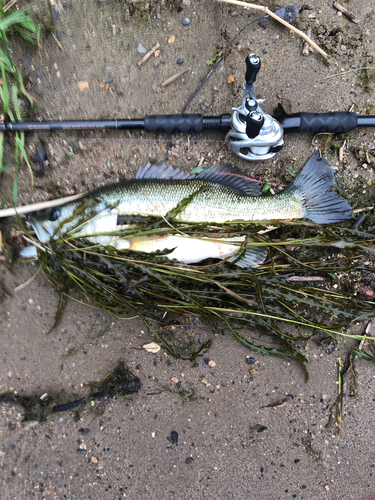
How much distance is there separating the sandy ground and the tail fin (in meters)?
0.15

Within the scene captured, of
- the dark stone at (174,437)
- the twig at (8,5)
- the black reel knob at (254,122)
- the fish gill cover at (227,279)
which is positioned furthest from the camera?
the dark stone at (174,437)

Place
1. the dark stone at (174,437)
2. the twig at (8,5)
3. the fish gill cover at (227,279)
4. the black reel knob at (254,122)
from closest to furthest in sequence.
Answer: the black reel knob at (254,122), the fish gill cover at (227,279), the twig at (8,5), the dark stone at (174,437)

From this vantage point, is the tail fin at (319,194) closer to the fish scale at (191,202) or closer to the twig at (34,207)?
the fish scale at (191,202)

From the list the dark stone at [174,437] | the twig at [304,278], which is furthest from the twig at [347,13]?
the dark stone at [174,437]

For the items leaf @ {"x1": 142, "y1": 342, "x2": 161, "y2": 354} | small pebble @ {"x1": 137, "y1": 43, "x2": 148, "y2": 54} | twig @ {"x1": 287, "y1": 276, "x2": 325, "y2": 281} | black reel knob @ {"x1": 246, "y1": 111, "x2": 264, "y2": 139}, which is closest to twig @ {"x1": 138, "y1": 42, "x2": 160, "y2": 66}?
small pebble @ {"x1": 137, "y1": 43, "x2": 148, "y2": 54}

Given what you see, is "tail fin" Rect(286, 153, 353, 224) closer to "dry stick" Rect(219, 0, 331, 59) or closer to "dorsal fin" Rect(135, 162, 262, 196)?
"dorsal fin" Rect(135, 162, 262, 196)

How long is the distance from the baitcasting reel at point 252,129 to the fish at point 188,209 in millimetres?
289

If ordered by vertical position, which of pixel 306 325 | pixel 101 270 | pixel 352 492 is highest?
pixel 101 270

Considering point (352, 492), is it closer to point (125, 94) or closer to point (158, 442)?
point (158, 442)

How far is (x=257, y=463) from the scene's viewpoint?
7.76ft

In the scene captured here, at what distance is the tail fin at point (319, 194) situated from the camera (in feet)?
7.48

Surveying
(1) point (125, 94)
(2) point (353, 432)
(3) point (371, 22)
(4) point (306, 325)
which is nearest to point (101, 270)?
(1) point (125, 94)

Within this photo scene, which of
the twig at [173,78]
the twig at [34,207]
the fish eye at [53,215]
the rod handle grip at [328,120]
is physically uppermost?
the twig at [173,78]

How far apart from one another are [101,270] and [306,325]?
148 centimetres
